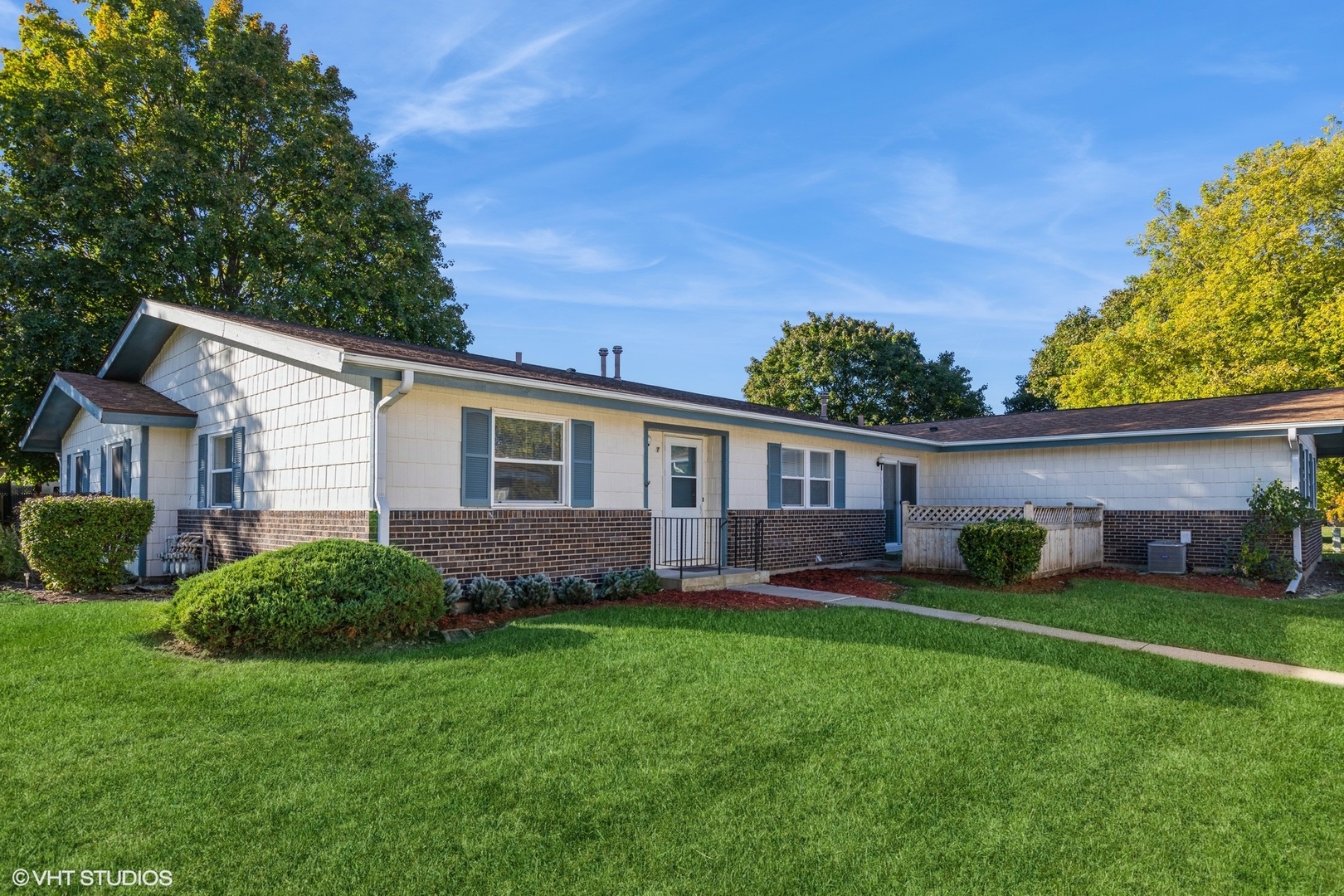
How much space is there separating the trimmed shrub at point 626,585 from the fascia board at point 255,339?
4118mm

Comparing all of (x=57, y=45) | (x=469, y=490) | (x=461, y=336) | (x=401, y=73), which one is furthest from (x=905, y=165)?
(x=57, y=45)

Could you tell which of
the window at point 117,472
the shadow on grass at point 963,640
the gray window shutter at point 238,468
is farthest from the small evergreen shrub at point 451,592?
the window at point 117,472

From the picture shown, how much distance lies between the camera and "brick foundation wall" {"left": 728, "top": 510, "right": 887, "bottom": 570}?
12.8m

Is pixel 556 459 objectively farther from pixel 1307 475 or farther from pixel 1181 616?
pixel 1307 475

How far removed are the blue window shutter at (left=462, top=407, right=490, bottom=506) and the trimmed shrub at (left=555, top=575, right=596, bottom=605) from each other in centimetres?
133

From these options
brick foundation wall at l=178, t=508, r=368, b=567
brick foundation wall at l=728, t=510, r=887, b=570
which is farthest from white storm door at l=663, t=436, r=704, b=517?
brick foundation wall at l=178, t=508, r=368, b=567

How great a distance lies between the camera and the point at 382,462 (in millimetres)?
7984

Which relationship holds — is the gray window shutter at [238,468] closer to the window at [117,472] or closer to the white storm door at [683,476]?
the window at [117,472]

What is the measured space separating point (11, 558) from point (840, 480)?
44.4ft

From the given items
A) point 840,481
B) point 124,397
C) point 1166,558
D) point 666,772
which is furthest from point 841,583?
point 124,397

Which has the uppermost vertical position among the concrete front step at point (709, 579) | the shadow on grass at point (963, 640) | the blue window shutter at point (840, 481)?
the blue window shutter at point (840, 481)

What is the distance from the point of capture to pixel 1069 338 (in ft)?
128

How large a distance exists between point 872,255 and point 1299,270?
49.8ft

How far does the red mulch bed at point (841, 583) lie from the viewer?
34.6ft
